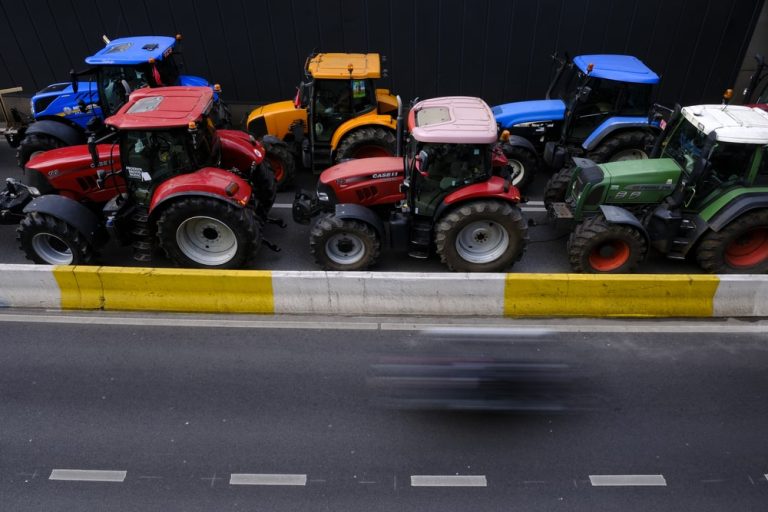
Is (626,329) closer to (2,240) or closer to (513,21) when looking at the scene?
(513,21)

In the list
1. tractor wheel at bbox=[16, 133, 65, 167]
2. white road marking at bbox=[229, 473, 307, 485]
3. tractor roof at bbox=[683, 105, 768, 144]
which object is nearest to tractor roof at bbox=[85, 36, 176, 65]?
tractor wheel at bbox=[16, 133, 65, 167]

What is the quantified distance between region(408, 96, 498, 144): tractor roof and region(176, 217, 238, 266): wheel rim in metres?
2.71

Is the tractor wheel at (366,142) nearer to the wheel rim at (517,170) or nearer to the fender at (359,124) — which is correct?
the fender at (359,124)

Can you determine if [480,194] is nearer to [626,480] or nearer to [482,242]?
[482,242]

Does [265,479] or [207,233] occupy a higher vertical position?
[207,233]

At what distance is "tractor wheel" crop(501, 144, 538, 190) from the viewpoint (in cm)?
896

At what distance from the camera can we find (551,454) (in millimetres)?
4840

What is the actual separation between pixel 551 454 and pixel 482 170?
132 inches

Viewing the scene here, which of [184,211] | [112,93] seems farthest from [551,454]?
[112,93]

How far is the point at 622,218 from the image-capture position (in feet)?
22.2

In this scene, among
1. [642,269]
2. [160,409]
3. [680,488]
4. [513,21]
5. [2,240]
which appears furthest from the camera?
[513,21]

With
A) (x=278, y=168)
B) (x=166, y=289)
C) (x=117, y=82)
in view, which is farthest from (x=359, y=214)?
(x=117, y=82)

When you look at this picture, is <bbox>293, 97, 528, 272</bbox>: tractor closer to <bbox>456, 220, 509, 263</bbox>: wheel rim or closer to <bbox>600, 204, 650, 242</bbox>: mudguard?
<bbox>456, 220, 509, 263</bbox>: wheel rim

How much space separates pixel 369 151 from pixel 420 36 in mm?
3648
